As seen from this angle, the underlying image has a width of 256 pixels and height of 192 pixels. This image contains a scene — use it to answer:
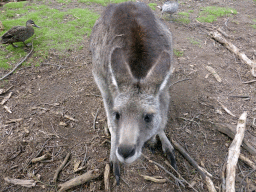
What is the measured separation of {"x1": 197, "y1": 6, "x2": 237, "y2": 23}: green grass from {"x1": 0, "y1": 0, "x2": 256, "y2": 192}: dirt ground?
2683 millimetres

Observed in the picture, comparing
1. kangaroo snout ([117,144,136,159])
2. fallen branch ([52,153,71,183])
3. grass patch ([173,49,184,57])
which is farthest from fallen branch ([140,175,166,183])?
grass patch ([173,49,184,57])

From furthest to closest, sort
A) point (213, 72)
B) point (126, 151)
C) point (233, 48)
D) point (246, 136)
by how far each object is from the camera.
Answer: point (233, 48), point (213, 72), point (246, 136), point (126, 151)

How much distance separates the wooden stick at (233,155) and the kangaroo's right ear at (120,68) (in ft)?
7.93

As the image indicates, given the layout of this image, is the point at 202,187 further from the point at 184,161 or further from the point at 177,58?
the point at 177,58

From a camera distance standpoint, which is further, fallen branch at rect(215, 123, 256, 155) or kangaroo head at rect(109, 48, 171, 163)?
fallen branch at rect(215, 123, 256, 155)

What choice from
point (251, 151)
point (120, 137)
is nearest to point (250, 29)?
point (251, 151)

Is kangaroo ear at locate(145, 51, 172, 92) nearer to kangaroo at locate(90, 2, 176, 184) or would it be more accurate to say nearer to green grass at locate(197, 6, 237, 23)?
kangaroo at locate(90, 2, 176, 184)

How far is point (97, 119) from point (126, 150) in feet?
7.27

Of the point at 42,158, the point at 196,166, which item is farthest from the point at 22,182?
the point at 196,166

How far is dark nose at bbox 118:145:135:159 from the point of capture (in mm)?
2301

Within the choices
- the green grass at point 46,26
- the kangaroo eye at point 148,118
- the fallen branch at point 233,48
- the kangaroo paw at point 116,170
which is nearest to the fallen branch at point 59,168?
the kangaroo paw at point 116,170

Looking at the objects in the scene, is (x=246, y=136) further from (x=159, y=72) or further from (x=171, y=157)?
(x=159, y=72)

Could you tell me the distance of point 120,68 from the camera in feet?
8.51

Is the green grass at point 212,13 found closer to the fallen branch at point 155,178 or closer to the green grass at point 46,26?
the green grass at point 46,26
